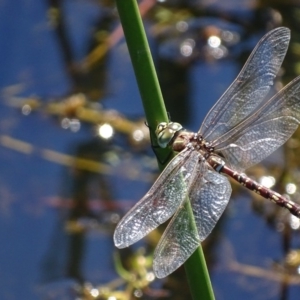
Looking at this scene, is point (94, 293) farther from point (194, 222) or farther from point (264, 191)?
point (194, 222)

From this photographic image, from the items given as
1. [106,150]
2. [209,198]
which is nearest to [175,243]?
[209,198]

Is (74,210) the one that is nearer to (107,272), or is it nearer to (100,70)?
(107,272)

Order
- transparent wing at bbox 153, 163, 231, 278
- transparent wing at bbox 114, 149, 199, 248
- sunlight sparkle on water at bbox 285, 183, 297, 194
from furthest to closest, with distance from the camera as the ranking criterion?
sunlight sparkle on water at bbox 285, 183, 297, 194, transparent wing at bbox 114, 149, 199, 248, transparent wing at bbox 153, 163, 231, 278

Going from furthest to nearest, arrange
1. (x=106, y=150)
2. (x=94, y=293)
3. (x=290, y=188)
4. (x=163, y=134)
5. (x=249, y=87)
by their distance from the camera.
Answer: (x=106, y=150)
(x=290, y=188)
(x=94, y=293)
(x=249, y=87)
(x=163, y=134)

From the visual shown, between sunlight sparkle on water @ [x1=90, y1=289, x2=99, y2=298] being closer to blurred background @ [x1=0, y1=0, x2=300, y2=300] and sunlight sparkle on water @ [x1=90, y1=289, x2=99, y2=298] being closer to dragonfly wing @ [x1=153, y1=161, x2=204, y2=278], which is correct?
blurred background @ [x1=0, y1=0, x2=300, y2=300]

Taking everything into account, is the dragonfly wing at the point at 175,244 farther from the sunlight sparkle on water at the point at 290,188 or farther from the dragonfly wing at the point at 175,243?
the sunlight sparkle on water at the point at 290,188

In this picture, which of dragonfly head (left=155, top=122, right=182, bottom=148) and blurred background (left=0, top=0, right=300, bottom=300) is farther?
blurred background (left=0, top=0, right=300, bottom=300)

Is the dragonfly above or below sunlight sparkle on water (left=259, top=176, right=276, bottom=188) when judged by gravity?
below

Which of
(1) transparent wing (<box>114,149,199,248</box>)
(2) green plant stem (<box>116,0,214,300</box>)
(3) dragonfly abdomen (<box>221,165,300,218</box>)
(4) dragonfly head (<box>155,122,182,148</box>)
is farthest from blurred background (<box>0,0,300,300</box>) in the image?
(2) green plant stem (<box>116,0,214,300</box>)
